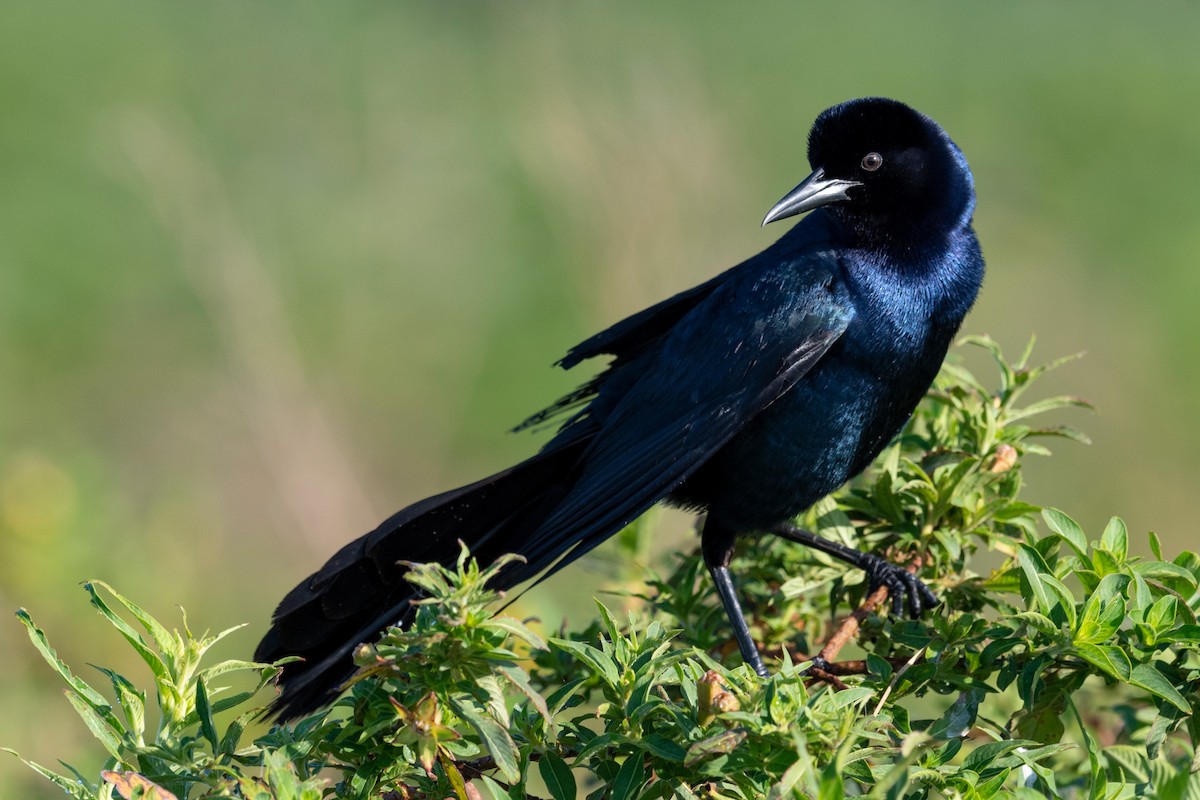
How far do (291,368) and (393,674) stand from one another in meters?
4.54

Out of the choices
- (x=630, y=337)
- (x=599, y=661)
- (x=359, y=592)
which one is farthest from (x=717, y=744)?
(x=630, y=337)

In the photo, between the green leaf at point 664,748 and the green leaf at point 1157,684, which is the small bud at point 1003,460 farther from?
the green leaf at point 664,748

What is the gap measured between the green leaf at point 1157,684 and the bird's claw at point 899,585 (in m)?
0.76

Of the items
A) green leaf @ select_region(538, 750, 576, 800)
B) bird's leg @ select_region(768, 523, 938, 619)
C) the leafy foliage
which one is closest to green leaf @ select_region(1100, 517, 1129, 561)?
the leafy foliage

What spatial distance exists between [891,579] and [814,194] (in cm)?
115

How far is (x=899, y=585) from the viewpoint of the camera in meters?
2.80

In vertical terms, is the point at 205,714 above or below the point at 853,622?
above

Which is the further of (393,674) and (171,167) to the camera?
(171,167)

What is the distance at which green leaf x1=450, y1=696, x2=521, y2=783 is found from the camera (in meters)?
1.79

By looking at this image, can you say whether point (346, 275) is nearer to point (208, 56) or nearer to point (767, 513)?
point (208, 56)

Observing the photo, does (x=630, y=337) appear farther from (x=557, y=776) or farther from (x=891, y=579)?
(x=557, y=776)

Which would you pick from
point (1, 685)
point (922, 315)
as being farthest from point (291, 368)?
point (922, 315)

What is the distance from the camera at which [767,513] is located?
3.25 meters

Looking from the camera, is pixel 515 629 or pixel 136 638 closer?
pixel 515 629
